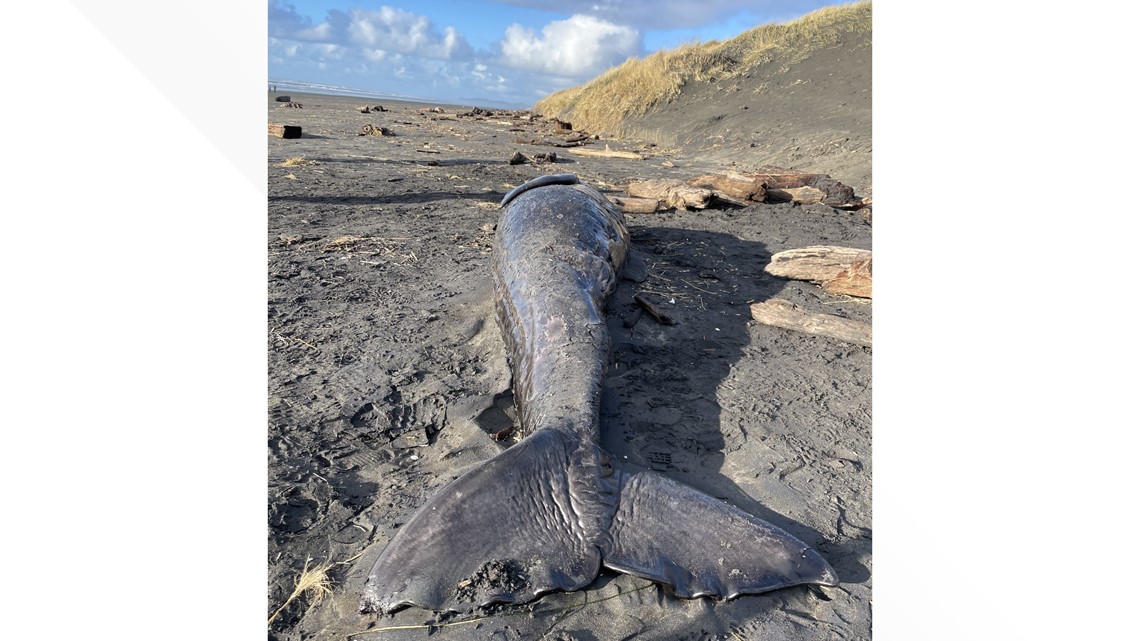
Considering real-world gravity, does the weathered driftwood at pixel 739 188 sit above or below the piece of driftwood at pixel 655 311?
above

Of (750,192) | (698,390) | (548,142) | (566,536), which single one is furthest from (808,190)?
(548,142)

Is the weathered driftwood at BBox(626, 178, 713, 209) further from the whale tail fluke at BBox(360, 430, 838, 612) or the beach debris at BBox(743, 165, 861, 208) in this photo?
the whale tail fluke at BBox(360, 430, 838, 612)

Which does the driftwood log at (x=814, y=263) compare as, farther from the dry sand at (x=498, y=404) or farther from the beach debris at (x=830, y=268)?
the dry sand at (x=498, y=404)

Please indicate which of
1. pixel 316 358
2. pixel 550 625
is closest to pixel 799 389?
pixel 550 625

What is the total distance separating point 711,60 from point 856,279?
17.0 metres

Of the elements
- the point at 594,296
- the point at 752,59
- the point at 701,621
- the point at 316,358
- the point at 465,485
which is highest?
the point at 752,59

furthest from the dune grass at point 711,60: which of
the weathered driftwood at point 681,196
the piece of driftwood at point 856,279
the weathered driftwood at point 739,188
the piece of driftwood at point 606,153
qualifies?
the piece of driftwood at point 856,279

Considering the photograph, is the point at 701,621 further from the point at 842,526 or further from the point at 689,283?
the point at 689,283

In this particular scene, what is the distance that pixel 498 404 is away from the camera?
3.62m

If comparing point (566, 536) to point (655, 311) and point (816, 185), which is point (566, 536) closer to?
point (655, 311)

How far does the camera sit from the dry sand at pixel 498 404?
227cm

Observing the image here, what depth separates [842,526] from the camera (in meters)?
2.77

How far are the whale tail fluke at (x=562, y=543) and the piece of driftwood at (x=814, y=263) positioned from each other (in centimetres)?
340

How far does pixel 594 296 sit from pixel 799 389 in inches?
49.2
